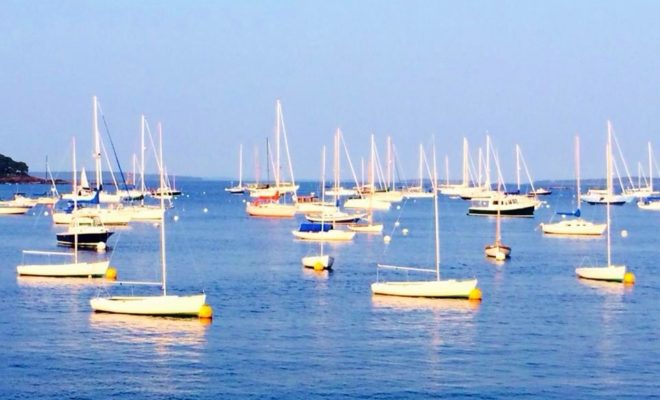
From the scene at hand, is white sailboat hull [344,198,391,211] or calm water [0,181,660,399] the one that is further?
white sailboat hull [344,198,391,211]

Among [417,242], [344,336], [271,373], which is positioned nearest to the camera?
[271,373]

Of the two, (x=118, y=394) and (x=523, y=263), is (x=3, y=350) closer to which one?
(x=118, y=394)

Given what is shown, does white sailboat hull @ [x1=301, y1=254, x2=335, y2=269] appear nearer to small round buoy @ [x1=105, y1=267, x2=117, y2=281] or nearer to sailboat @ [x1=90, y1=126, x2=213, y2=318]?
small round buoy @ [x1=105, y1=267, x2=117, y2=281]

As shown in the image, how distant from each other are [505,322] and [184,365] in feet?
54.3

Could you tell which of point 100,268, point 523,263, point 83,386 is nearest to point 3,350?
point 83,386

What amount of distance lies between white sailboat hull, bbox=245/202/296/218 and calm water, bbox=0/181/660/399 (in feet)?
176

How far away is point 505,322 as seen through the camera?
2119 inches

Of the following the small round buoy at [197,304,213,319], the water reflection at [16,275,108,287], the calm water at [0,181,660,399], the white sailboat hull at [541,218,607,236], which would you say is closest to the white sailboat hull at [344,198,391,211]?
the white sailboat hull at [541,218,607,236]

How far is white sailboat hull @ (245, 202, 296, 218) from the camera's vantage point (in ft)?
454

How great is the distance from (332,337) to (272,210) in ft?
303

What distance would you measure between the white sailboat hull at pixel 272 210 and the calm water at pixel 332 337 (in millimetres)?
53573

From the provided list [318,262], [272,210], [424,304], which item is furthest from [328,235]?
[424,304]

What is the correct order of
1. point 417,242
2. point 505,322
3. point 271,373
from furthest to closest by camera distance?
point 417,242 → point 505,322 → point 271,373

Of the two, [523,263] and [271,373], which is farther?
[523,263]
